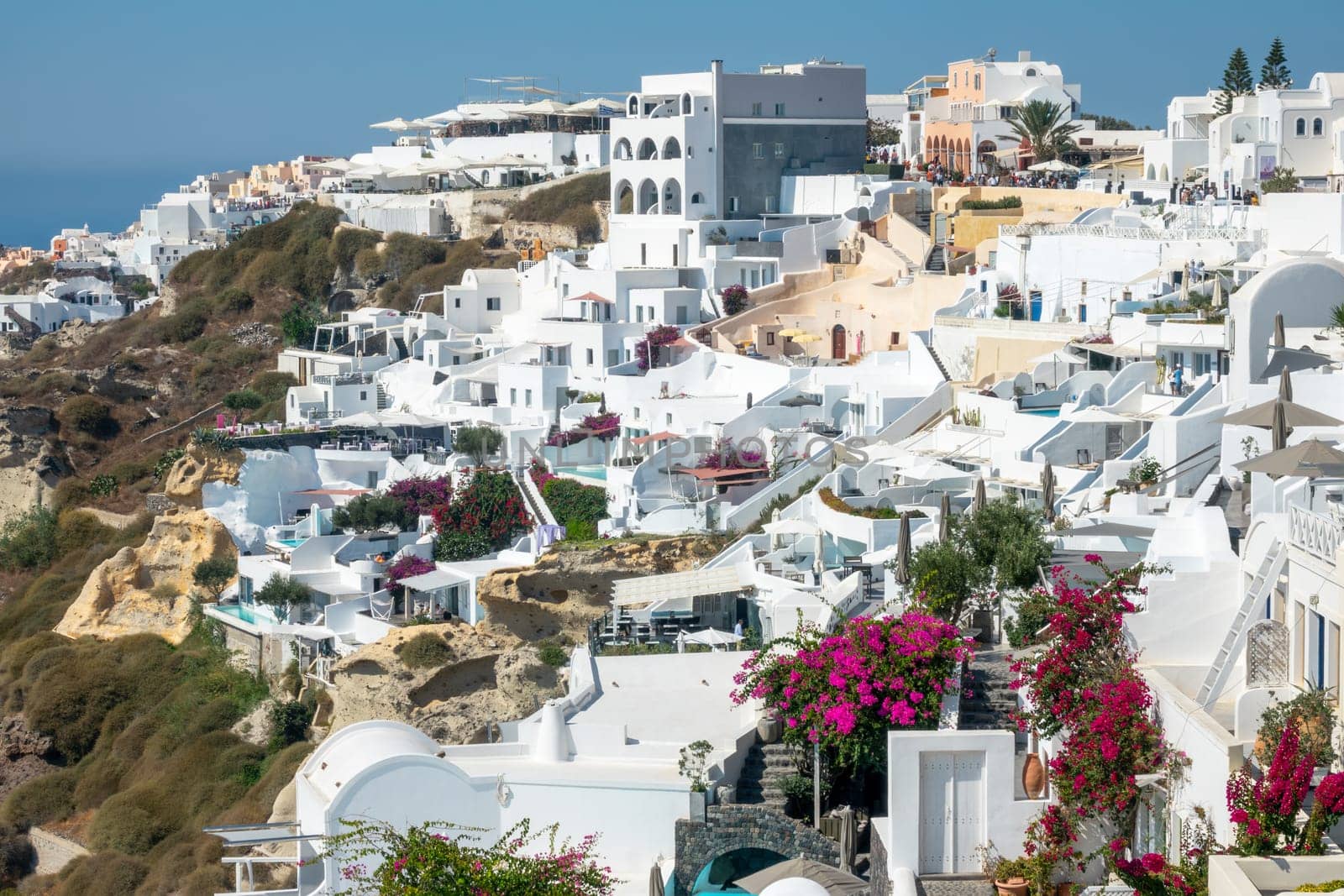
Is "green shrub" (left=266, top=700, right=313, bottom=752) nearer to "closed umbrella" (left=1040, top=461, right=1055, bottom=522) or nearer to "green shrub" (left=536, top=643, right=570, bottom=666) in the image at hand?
"green shrub" (left=536, top=643, right=570, bottom=666)

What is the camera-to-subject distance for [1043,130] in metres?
47.9

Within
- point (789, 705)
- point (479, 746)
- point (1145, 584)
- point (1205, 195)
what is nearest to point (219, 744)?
point (479, 746)

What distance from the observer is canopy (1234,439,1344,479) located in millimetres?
15055

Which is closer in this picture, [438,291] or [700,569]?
[700,569]

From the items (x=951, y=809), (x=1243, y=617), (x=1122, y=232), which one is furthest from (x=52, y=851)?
(x=1243, y=617)

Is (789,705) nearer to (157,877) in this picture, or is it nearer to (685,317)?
(157,877)

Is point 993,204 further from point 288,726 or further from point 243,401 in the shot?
point 288,726

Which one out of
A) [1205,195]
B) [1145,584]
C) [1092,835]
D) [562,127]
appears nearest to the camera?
[1092,835]

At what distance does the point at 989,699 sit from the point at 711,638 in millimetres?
5778

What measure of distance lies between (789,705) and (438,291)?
125 feet

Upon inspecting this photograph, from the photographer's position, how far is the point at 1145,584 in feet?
50.2

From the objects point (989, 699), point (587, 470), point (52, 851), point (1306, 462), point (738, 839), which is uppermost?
point (1306, 462)

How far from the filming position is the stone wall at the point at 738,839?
14.9m

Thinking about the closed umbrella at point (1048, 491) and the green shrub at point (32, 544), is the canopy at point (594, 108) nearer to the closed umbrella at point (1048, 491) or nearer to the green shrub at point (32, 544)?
Answer: the green shrub at point (32, 544)
